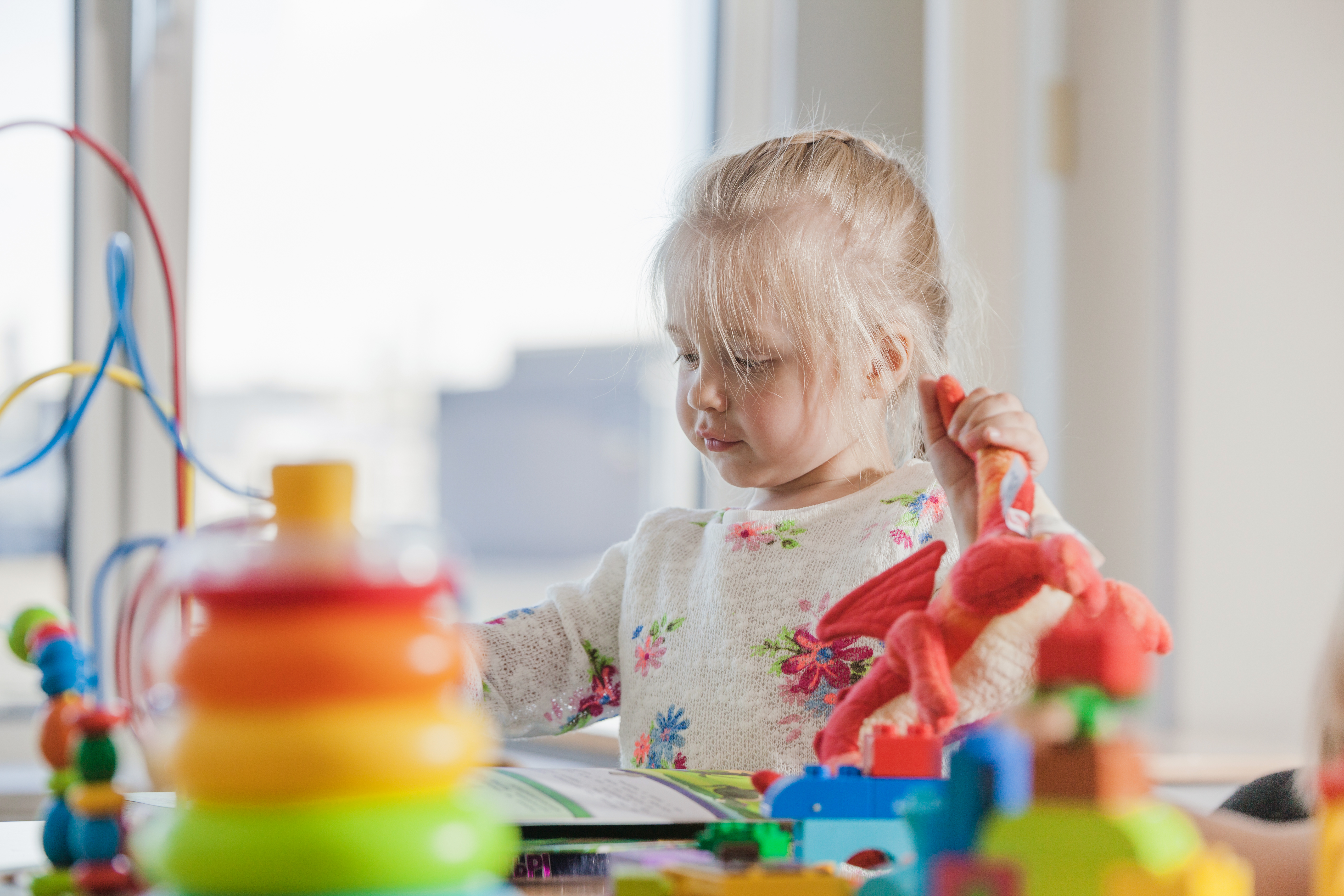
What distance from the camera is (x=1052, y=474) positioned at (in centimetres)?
→ 158

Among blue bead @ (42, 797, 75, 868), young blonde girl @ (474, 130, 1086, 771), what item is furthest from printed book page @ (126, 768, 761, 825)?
young blonde girl @ (474, 130, 1086, 771)

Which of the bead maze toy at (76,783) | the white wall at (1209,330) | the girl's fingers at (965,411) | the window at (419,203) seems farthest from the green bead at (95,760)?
the white wall at (1209,330)

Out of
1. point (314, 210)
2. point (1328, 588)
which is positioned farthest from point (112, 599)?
point (1328, 588)

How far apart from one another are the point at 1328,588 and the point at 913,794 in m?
1.30

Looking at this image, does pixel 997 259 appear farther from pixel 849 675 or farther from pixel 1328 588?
pixel 849 675

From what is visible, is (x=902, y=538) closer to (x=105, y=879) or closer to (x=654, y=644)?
(x=654, y=644)

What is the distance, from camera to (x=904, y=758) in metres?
0.38

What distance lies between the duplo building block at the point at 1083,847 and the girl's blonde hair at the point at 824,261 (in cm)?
59

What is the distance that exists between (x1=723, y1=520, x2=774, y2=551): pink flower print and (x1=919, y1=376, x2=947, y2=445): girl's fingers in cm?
26

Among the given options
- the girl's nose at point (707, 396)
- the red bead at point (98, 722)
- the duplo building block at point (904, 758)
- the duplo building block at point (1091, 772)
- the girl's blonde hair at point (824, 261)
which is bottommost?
the duplo building block at point (904, 758)

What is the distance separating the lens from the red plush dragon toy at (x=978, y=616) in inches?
16.9

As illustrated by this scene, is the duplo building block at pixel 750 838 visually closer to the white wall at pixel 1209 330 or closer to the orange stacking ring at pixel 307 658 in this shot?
the orange stacking ring at pixel 307 658

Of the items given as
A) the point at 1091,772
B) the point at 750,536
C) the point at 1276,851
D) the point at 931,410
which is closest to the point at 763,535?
the point at 750,536

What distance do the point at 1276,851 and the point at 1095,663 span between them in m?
0.16
